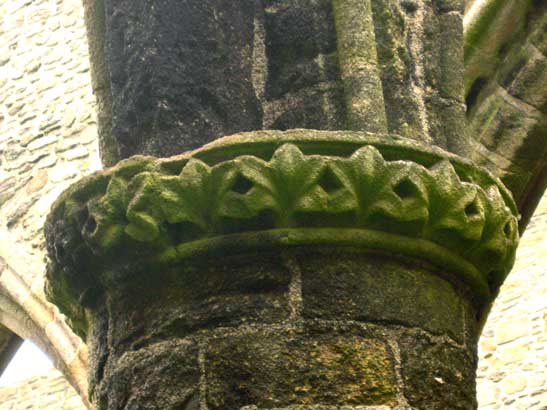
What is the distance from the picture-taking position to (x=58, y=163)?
25.4 ft

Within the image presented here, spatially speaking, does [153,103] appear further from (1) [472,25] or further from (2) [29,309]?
(2) [29,309]

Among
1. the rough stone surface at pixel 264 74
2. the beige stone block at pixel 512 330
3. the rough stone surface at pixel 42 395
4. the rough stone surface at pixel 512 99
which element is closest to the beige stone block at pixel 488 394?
the beige stone block at pixel 512 330

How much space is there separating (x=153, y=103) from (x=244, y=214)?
391mm

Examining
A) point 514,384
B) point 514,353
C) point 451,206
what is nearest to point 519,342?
point 514,353

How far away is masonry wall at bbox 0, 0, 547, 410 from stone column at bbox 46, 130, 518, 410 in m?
4.95

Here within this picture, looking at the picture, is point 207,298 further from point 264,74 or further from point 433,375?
point 264,74

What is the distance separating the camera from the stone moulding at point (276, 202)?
1825mm

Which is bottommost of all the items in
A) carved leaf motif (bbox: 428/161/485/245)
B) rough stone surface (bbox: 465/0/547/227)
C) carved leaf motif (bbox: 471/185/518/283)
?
rough stone surface (bbox: 465/0/547/227)

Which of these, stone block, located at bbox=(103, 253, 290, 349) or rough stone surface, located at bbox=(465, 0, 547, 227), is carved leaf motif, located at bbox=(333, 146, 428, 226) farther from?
rough stone surface, located at bbox=(465, 0, 547, 227)

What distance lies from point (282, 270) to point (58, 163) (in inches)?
239

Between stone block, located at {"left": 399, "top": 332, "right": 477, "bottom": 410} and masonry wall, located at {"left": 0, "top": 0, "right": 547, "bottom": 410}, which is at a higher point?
stone block, located at {"left": 399, "top": 332, "right": 477, "bottom": 410}

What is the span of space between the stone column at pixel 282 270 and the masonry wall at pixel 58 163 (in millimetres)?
4949

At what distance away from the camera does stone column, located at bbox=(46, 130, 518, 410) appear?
1762 millimetres

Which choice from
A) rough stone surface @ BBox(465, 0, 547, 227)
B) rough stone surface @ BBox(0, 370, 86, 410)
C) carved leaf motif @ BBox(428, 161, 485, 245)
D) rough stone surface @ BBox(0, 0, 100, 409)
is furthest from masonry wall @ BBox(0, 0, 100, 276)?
carved leaf motif @ BBox(428, 161, 485, 245)
